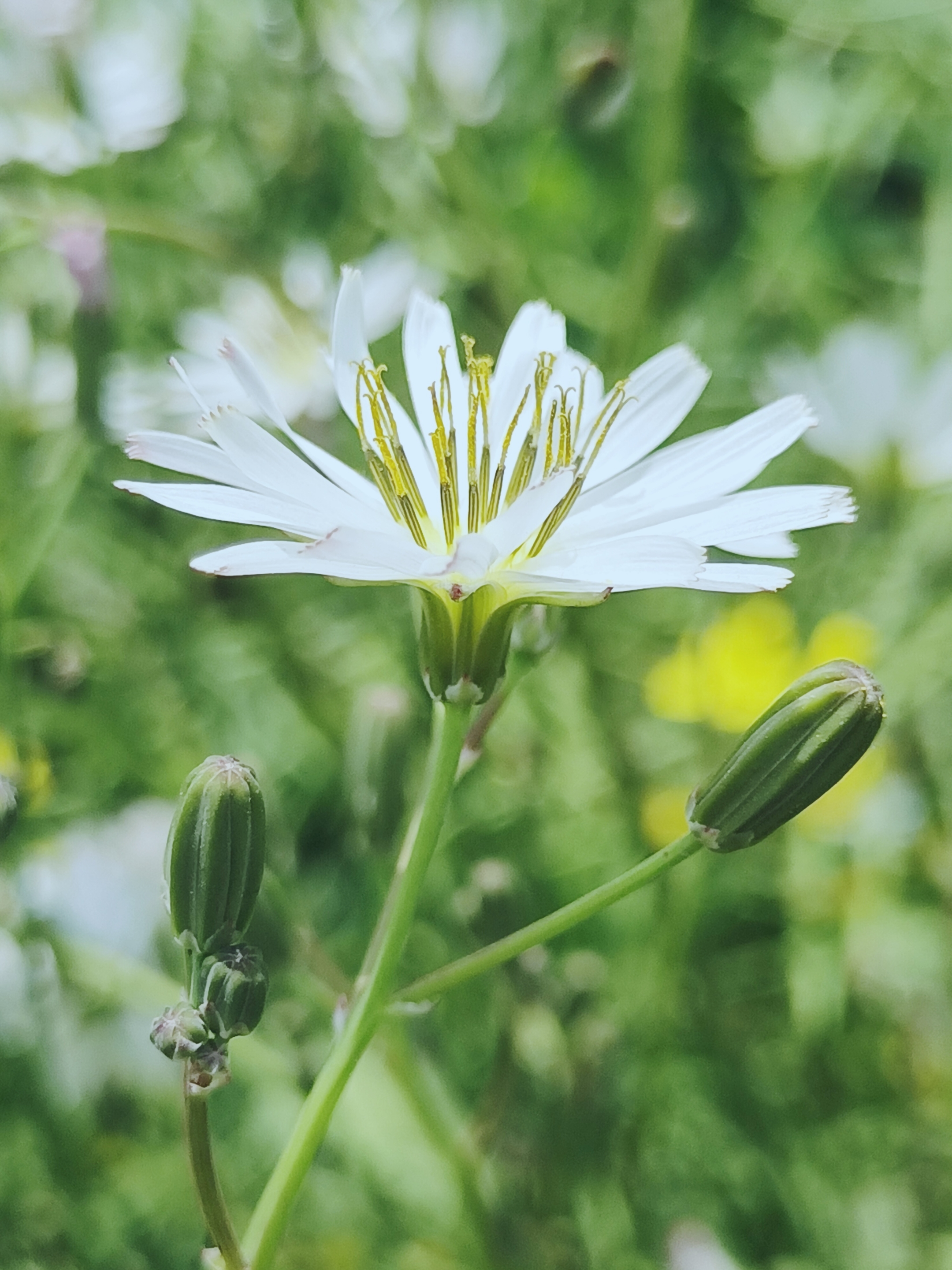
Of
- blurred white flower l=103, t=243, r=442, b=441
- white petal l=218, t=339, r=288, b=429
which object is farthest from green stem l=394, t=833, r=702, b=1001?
blurred white flower l=103, t=243, r=442, b=441

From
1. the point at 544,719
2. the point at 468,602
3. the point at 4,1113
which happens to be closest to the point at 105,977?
the point at 4,1113

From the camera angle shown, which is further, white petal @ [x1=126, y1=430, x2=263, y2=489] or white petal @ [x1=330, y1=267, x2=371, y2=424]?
white petal @ [x1=330, y1=267, x2=371, y2=424]

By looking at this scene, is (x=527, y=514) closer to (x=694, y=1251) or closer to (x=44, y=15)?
(x=694, y=1251)

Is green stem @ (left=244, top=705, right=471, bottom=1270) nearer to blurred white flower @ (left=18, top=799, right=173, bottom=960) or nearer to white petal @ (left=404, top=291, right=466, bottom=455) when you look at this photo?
white petal @ (left=404, top=291, right=466, bottom=455)

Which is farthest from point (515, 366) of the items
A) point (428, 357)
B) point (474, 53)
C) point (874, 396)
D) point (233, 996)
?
point (474, 53)

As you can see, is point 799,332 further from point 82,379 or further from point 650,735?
point 82,379

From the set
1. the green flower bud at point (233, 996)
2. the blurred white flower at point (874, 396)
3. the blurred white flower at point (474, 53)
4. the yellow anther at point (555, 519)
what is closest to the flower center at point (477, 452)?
the yellow anther at point (555, 519)

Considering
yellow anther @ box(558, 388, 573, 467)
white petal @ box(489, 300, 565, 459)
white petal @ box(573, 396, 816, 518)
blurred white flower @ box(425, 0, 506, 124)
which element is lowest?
white petal @ box(573, 396, 816, 518)
